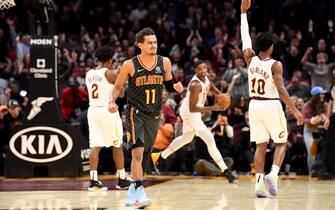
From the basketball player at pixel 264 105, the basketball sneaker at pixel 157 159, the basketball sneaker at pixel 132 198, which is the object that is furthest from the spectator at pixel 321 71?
the basketball sneaker at pixel 132 198

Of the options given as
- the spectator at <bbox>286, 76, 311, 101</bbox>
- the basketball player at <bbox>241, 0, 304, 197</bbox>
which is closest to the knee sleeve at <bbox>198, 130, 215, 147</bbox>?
the basketball player at <bbox>241, 0, 304, 197</bbox>

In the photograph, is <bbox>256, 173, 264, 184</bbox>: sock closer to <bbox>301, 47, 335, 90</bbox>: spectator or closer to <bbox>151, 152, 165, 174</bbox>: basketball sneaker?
<bbox>151, 152, 165, 174</bbox>: basketball sneaker

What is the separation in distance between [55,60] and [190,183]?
3309 mm

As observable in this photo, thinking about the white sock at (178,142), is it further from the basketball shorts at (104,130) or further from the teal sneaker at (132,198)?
the teal sneaker at (132,198)

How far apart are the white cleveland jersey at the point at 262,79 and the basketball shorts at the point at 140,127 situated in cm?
160

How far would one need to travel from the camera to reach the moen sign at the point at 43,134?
1398 centimetres

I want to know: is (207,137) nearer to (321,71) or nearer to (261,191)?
(261,191)

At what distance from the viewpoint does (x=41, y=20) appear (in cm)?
1423

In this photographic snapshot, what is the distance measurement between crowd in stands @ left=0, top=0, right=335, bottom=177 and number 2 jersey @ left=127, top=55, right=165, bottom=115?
17.2 ft

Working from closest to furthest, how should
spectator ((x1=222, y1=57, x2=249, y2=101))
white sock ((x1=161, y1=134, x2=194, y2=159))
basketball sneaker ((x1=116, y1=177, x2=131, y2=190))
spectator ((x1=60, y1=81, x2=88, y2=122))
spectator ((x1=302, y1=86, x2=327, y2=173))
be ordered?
basketball sneaker ((x1=116, y1=177, x2=131, y2=190)) < white sock ((x1=161, y1=134, x2=194, y2=159)) < spectator ((x1=302, y1=86, x2=327, y2=173)) < spectator ((x1=60, y1=81, x2=88, y2=122)) < spectator ((x1=222, y1=57, x2=249, y2=101))

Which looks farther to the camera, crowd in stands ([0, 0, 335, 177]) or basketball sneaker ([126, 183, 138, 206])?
crowd in stands ([0, 0, 335, 177])

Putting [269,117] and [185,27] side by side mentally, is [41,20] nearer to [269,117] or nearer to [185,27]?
[269,117]

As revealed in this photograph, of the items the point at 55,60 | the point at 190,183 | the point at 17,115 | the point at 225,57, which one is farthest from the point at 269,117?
the point at 225,57

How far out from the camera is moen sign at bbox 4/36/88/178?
45.9 ft
